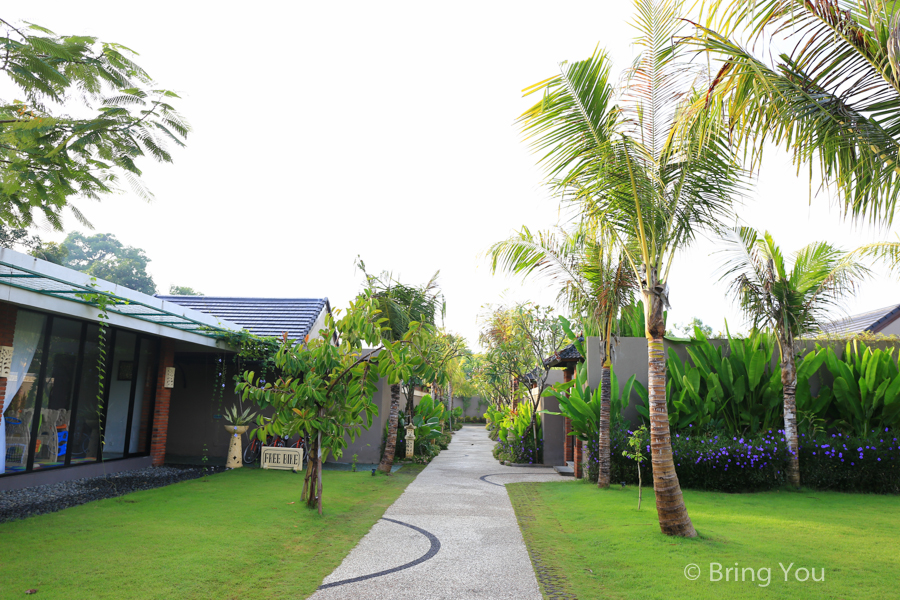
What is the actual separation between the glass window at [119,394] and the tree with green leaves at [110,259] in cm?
5289

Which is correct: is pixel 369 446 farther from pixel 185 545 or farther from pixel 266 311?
pixel 185 545

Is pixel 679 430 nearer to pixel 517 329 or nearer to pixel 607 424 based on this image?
pixel 607 424

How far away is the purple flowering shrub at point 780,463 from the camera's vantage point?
925cm

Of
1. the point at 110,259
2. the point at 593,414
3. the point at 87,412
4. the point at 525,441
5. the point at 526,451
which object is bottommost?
the point at 526,451

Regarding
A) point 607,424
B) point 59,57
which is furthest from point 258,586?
point 607,424

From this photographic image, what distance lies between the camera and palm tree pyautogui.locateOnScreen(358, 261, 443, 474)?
1205 centimetres

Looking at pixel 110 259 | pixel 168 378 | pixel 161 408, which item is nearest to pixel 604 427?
pixel 168 378

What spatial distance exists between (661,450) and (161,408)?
1029 cm

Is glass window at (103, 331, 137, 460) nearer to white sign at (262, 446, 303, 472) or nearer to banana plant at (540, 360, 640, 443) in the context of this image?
white sign at (262, 446, 303, 472)

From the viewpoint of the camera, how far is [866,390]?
31.9 feet

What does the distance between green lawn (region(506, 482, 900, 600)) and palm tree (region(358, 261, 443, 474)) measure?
14.4 ft

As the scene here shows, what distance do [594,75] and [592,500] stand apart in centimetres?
639

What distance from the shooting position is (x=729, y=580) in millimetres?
4570

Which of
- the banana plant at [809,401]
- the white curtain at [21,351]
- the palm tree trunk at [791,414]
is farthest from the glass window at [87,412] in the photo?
the banana plant at [809,401]
